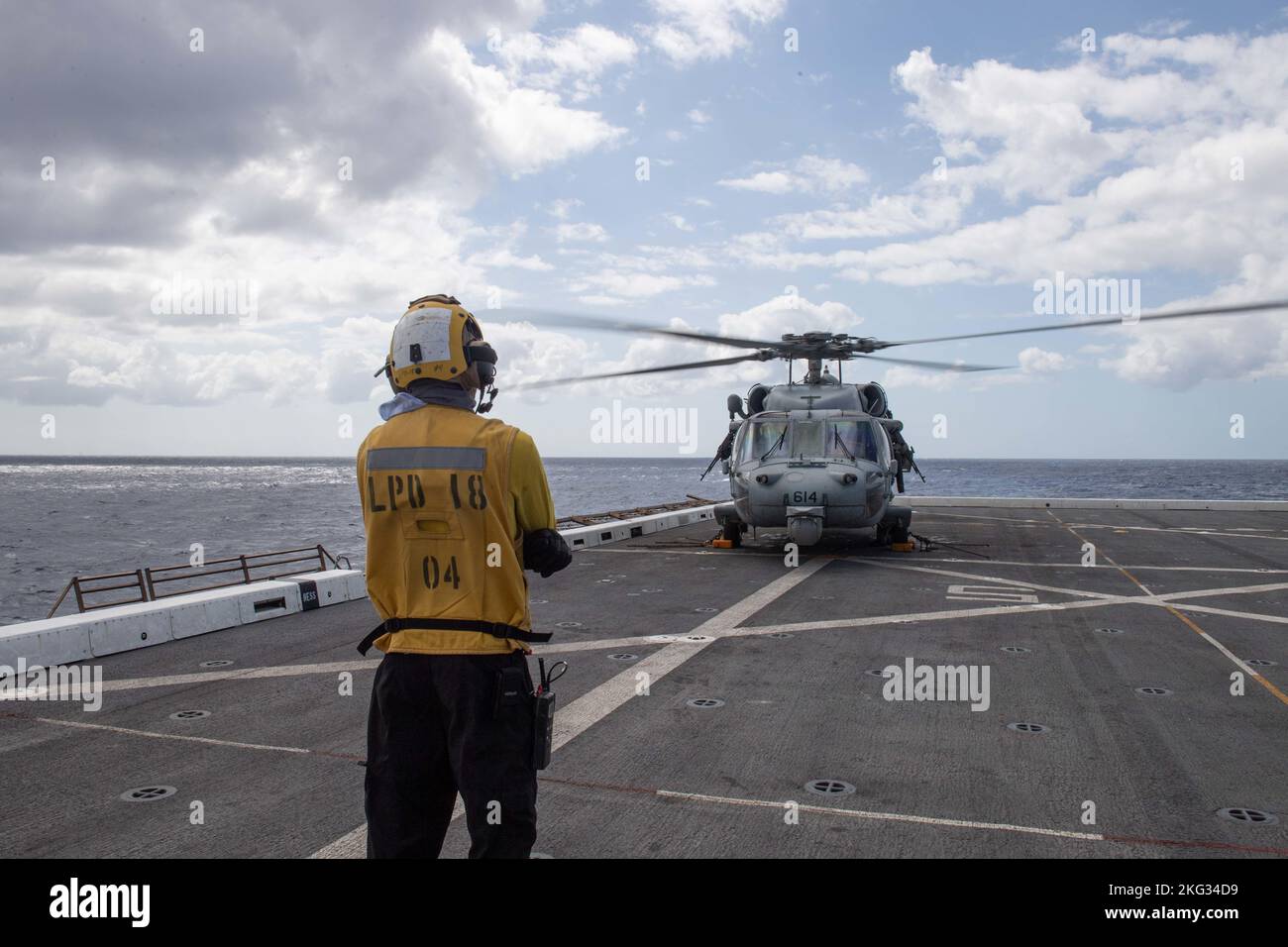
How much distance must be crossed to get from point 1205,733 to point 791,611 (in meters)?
5.44

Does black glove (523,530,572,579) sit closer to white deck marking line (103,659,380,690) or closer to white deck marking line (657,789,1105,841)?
white deck marking line (657,789,1105,841)

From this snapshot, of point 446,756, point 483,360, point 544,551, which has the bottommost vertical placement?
point 446,756

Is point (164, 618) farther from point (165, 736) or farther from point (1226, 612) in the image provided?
point (1226, 612)

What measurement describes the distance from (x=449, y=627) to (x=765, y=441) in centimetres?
1452

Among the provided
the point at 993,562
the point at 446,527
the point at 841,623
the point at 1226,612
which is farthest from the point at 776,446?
the point at 446,527

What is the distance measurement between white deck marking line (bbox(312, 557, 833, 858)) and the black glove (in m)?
2.02

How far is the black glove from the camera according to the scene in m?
3.37

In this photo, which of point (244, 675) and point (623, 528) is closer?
point (244, 675)

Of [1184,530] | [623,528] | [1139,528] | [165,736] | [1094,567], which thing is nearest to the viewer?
[165,736]

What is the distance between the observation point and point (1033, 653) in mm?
8992

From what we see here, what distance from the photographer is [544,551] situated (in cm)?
339

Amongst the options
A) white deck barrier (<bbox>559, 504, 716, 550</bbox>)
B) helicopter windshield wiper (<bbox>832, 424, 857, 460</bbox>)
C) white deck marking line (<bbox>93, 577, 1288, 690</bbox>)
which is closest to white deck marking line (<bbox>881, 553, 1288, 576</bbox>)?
white deck marking line (<bbox>93, 577, 1288, 690</bbox>)
